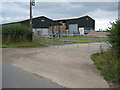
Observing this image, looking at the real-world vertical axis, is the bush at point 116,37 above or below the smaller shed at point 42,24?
below

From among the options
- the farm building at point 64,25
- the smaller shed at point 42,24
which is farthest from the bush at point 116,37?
the smaller shed at point 42,24

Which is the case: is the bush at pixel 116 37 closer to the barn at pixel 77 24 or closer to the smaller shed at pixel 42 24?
the smaller shed at pixel 42 24

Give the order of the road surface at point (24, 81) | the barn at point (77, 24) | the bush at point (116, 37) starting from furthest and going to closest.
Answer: the barn at point (77, 24), the bush at point (116, 37), the road surface at point (24, 81)

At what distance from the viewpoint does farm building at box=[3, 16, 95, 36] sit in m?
35.6

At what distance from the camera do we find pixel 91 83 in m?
4.05

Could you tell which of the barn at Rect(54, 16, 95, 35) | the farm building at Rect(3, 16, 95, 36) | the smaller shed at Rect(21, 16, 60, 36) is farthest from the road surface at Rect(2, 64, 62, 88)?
the barn at Rect(54, 16, 95, 35)

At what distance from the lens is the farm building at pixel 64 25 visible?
3562cm

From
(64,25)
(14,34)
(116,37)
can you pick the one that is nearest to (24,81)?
(116,37)

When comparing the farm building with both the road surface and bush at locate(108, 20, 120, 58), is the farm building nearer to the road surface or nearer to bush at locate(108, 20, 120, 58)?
bush at locate(108, 20, 120, 58)

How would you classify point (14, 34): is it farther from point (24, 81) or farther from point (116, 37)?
point (116, 37)

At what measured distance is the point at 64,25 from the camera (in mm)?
42906

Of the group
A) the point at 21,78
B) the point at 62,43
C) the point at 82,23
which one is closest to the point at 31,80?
the point at 21,78

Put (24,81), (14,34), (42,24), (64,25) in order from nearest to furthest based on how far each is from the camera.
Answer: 1. (24,81)
2. (14,34)
3. (42,24)
4. (64,25)

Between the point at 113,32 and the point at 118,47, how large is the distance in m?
0.74
